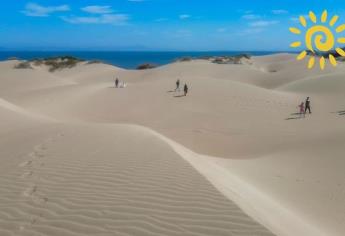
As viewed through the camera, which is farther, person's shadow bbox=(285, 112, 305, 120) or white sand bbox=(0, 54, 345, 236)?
person's shadow bbox=(285, 112, 305, 120)

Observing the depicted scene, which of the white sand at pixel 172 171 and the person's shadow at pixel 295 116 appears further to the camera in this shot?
the person's shadow at pixel 295 116

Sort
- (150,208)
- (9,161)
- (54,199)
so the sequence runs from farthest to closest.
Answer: (9,161), (54,199), (150,208)

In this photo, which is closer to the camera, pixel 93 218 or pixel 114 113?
pixel 93 218

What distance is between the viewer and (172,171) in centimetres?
745

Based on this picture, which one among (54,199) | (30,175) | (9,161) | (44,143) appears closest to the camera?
(54,199)

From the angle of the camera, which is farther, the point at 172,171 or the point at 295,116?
the point at 295,116

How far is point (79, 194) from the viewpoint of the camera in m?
6.38

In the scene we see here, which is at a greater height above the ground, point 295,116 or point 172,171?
point 172,171

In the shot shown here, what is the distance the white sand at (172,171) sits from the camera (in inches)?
216

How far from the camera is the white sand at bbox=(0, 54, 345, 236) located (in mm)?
5484

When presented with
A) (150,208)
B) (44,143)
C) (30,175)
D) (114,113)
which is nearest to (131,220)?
(150,208)

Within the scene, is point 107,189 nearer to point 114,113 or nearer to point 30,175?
→ point 30,175

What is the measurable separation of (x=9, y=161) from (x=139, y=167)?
2.87 meters

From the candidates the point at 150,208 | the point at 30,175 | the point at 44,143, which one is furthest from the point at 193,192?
the point at 44,143
